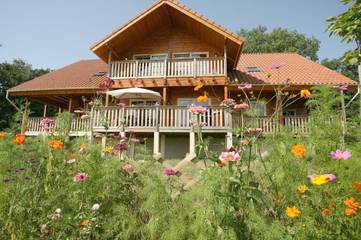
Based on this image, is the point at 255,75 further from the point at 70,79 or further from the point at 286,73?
the point at 70,79

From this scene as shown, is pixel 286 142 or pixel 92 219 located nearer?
pixel 92 219

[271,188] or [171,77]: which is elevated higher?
[171,77]

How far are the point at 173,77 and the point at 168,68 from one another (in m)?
0.52

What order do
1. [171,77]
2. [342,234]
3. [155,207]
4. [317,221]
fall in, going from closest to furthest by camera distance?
[342,234] < [317,221] < [155,207] < [171,77]

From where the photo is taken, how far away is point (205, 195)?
8.34 ft

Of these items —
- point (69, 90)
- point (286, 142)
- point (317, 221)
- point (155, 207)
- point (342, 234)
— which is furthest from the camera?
point (69, 90)

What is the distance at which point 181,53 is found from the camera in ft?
45.8

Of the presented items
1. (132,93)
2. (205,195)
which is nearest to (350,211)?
(205,195)

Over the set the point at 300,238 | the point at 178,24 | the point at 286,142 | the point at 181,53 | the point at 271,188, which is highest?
the point at 178,24

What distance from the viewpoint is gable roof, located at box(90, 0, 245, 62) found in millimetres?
12203

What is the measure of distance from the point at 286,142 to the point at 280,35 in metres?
37.8

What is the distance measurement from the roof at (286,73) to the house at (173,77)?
49mm

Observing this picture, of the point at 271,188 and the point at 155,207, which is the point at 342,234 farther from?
the point at 155,207

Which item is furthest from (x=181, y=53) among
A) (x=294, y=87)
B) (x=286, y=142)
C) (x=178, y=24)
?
(x=286, y=142)
